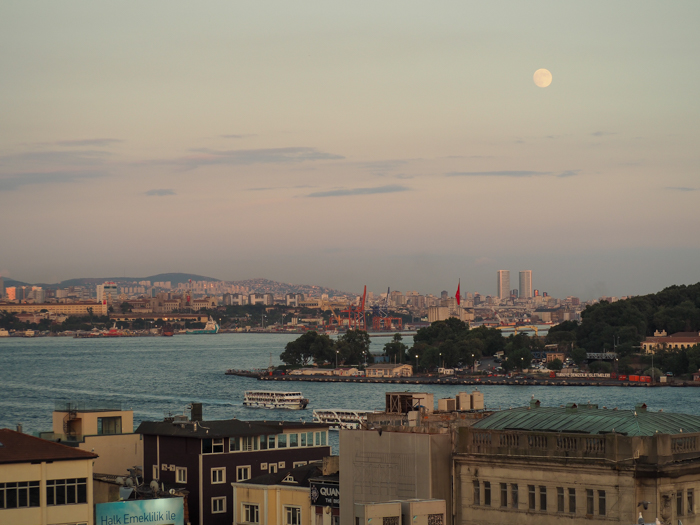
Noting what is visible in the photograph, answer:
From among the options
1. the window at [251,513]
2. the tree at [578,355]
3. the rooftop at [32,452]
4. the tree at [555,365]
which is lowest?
the tree at [555,365]

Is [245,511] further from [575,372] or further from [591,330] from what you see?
[591,330]

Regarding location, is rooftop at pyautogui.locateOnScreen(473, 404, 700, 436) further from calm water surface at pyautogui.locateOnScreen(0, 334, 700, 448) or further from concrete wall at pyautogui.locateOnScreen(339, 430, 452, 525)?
calm water surface at pyautogui.locateOnScreen(0, 334, 700, 448)

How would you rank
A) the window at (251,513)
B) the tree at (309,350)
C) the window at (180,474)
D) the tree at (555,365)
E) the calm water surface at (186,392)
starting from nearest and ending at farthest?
the window at (251,513) < the window at (180,474) < the calm water surface at (186,392) < the tree at (555,365) < the tree at (309,350)

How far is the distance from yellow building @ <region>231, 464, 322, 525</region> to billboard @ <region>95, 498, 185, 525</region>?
1.41 meters

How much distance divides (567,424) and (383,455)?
2.14 m

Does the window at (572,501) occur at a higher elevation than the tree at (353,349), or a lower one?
higher

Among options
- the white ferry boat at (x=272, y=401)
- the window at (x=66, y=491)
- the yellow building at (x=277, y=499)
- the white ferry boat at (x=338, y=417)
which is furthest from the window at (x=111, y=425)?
the white ferry boat at (x=272, y=401)

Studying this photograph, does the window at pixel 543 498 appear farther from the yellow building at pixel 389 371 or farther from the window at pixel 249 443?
the yellow building at pixel 389 371

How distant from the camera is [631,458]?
Result: 33.8 ft

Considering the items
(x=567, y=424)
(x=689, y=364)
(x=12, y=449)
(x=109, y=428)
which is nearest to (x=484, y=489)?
(x=567, y=424)

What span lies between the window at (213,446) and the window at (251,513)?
230 cm

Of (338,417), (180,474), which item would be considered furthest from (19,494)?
(338,417)

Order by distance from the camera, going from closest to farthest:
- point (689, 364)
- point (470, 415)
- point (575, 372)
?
point (470, 415)
point (689, 364)
point (575, 372)

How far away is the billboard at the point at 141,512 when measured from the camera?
13.0m
